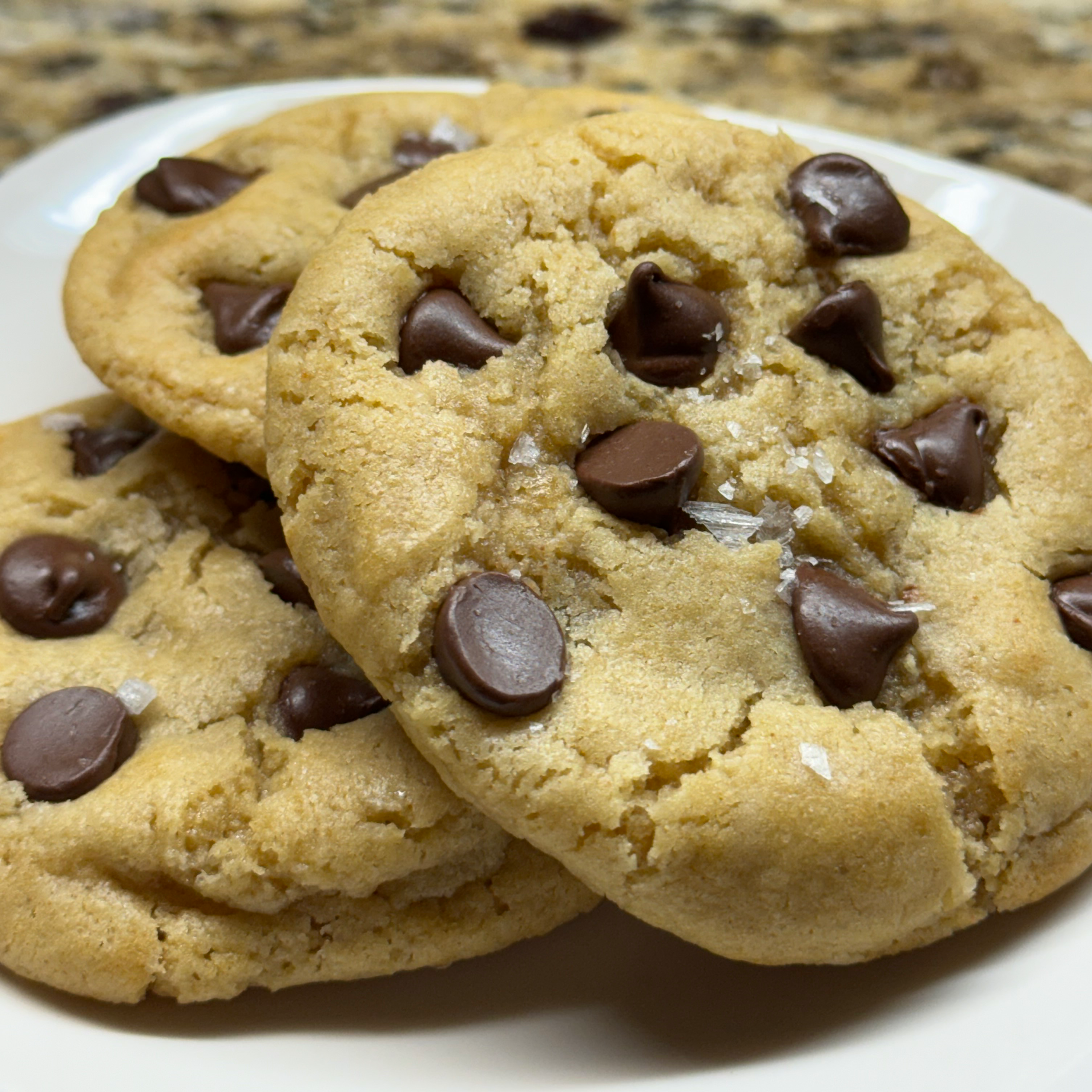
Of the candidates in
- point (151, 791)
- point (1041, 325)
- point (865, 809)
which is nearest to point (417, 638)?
point (151, 791)

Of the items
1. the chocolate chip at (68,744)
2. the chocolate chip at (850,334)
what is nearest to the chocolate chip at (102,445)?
the chocolate chip at (68,744)

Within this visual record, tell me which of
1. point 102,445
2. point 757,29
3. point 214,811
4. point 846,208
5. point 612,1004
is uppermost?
point 846,208

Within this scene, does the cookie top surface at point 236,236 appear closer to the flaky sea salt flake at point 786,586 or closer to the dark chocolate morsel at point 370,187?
the dark chocolate morsel at point 370,187

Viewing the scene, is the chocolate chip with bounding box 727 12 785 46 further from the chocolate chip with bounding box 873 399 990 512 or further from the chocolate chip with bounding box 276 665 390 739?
the chocolate chip with bounding box 276 665 390 739

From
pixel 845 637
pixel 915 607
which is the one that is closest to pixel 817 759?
pixel 845 637

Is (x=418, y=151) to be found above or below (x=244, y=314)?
above

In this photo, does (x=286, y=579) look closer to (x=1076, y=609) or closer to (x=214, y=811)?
(x=214, y=811)
